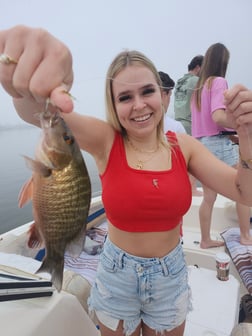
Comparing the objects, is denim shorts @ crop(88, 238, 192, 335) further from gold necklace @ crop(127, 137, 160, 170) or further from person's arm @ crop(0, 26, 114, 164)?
person's arm @ crop(0, 26, 114, 164)

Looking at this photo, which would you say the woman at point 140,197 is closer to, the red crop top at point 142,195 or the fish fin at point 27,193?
the red crop top at point 142,195

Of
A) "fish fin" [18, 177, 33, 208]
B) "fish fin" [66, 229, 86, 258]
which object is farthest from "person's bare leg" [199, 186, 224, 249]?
"fish fin" [18, 177, 33, 208]

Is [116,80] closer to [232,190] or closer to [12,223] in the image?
[232,190]

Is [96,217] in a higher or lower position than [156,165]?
lower

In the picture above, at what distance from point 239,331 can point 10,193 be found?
24.0 feet

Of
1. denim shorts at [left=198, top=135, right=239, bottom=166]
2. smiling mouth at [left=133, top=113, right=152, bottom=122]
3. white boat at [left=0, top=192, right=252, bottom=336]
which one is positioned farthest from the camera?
denim shorts at [left=198, top=135, right=239, bottom=166]

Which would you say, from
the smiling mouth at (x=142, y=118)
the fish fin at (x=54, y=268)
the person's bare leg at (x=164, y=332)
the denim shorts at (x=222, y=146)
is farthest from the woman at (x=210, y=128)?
the fish fin at (x=54, y=268)

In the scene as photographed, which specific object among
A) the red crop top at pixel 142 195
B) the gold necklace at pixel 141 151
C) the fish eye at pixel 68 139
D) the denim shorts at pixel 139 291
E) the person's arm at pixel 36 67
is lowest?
the denim shorts at pixel 139 291

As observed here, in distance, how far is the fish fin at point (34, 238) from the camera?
853 mm

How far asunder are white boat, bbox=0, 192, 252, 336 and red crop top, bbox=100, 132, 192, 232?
0.47m

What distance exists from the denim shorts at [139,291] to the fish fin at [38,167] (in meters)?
0.64

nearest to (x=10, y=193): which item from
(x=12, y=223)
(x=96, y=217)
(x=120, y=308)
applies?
(x=12, y=223)

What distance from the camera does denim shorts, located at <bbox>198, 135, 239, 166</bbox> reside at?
107 inches

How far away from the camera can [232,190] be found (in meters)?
1.34
